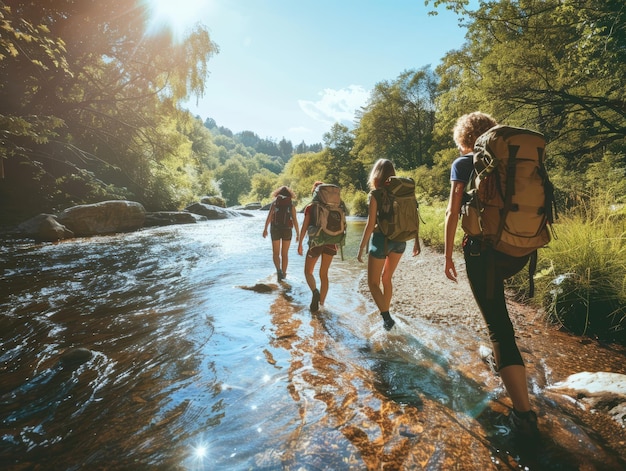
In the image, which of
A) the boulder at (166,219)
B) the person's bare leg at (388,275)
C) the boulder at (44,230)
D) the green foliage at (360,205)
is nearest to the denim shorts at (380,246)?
the person's bare leg at (388,275)

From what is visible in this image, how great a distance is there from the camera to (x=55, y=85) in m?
10.9

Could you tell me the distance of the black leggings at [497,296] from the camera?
6.50ft

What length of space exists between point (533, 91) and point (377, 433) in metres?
9.93

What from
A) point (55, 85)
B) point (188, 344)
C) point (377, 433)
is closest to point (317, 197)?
point (188, 344)

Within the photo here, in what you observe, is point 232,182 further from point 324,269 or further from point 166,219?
point 324,269

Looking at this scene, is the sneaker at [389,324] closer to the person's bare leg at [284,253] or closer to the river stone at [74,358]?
the person's bare leg at [284,253]

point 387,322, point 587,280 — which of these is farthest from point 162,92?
point 587,280

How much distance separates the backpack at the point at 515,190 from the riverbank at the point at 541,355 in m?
1.31

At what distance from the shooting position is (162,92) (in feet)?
44.9

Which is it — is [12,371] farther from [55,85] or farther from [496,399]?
[55,85]

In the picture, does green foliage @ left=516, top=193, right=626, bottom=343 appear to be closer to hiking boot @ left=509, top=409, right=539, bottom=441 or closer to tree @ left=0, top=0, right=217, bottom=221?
hiking boot @ left=509, top=409, right=539, bottom=441

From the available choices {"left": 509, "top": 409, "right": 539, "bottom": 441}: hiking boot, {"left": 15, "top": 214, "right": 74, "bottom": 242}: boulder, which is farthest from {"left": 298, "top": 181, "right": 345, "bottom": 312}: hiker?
{"left": 15, "top": 214, "right": 74, "bottom": 242}: boulder

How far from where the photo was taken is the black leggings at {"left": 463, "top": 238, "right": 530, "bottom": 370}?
198 centimetres

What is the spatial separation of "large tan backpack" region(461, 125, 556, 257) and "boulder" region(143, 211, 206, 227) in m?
16.8
